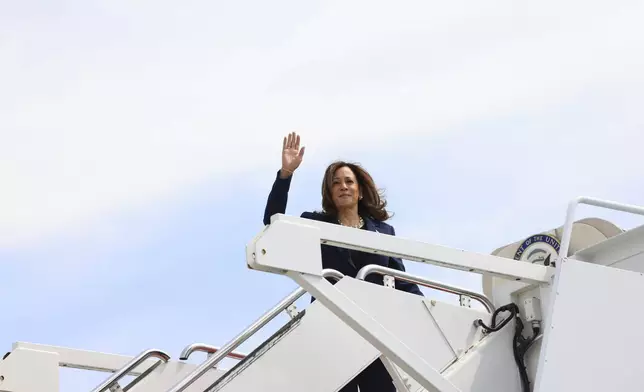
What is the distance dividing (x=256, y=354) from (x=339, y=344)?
554 millimetres

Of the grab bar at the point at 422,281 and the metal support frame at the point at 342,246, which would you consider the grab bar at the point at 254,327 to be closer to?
the grab bar at the point at 422,281

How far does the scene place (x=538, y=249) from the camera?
888 centimetres

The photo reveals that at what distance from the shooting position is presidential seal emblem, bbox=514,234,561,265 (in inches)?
342

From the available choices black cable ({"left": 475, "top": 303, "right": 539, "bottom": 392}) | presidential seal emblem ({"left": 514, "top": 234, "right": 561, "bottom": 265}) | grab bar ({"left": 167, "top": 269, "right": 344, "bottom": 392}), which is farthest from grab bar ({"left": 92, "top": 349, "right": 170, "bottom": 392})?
presidential seal emblem ({"left": 514, "top": 234, "right": 561, "bottom": 265})

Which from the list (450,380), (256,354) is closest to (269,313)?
(256,354)

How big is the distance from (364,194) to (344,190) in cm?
24

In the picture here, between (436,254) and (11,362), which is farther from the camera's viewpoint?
(11,362)

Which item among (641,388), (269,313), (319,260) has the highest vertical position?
(319,260)

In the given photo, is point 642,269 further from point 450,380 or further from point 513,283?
point 450,380

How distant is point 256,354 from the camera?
294 inches

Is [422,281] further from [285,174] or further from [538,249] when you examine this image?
[538,249]

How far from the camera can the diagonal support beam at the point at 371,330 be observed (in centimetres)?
655

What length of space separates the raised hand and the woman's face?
422 millimetres

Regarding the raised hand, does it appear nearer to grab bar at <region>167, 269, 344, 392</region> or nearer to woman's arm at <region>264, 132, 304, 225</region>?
woman's arm at <region>264, 132, 304, 225</region>
